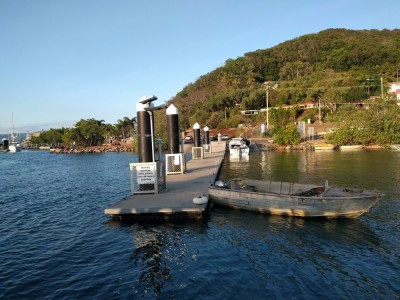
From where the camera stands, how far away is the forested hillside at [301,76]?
296 feet

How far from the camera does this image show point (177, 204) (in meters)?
14.5

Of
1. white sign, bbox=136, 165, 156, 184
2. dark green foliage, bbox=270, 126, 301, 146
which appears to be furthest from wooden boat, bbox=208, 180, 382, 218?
dark green foliage, bbox=270, 126, 301, 146

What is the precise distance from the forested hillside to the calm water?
74.0m

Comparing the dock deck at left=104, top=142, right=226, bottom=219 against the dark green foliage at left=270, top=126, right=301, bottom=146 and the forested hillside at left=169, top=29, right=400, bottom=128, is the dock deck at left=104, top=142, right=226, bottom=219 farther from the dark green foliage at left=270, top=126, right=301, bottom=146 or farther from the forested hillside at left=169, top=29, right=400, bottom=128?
the forested hillside at left=169, top=29, right=400, bottom=128

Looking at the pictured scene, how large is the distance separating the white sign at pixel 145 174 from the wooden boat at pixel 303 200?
310 cm

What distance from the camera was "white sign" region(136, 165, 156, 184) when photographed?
16484 mm

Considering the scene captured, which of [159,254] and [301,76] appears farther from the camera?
[301,76]

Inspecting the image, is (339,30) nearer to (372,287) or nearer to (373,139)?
(373,139)

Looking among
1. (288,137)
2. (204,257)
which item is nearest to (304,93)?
(288,137)

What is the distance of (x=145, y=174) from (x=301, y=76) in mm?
104038

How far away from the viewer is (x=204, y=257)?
10.7m

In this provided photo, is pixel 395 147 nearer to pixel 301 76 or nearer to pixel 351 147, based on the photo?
pixel 351 147

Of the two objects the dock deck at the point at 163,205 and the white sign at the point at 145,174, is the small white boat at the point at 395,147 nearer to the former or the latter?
the dock deck at the point at 163,205

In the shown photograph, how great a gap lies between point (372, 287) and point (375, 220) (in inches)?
263
